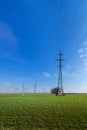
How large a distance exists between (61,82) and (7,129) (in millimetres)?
57901

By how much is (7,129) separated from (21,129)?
0.78 meters

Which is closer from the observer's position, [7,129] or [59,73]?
[7,129]

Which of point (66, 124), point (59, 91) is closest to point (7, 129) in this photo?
point (66, 124)

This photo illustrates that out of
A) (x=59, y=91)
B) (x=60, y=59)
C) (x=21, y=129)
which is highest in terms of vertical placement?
(x=60, y=59)

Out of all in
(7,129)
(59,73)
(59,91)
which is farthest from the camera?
(59,91)

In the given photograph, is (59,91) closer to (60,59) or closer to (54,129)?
(60,59)

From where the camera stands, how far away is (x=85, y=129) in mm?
10859

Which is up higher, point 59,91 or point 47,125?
point 59,91

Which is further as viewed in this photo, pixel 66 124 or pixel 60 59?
pixel 60 59

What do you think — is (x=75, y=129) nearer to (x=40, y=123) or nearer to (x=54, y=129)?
(x=54, y=129)

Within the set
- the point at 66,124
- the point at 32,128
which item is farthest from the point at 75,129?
the point at 32,128

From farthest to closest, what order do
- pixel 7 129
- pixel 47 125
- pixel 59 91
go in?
1. pixel 59 91
2. pixel 47 125
3. pixel 7 129

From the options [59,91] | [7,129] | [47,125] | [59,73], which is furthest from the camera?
[59,91]

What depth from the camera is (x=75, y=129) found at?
10.8m
